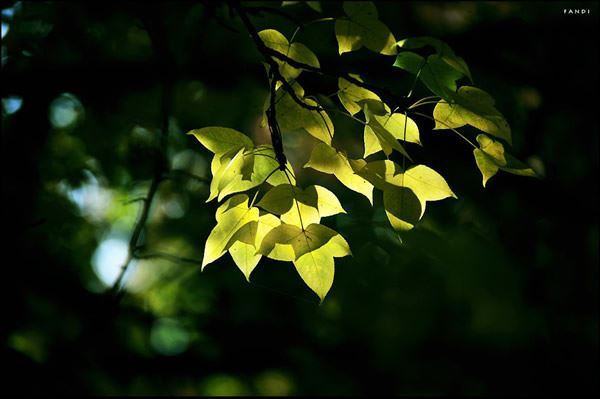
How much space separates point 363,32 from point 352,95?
0.12m

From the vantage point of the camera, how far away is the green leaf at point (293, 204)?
2.50ft

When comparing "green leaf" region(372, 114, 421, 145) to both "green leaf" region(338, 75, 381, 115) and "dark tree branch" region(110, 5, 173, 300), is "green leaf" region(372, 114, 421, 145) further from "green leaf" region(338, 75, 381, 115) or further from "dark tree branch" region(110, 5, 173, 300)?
"dark tree branch" region(110, 5, 173, 300)

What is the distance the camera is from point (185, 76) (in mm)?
2707

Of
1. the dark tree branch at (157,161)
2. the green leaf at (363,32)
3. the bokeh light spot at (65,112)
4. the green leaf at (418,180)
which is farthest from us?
the bokeh light spot at (65,112)

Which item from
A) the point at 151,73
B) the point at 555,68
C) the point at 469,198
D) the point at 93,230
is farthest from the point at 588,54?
the point at 93,230

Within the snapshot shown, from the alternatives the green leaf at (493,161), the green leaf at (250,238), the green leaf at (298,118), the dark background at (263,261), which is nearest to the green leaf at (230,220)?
the green leaf at (250,238)

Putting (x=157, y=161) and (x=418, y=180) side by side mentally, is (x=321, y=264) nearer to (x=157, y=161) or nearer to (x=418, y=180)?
(x=418, y=180)

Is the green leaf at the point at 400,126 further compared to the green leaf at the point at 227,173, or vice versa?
the green leaf at the point at 400,126

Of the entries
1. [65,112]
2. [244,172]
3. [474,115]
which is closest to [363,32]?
[474,115]

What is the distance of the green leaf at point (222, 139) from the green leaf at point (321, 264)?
0.19 m

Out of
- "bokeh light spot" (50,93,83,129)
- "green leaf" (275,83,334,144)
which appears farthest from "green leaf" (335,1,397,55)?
"bokeh light spot" (50,93,83,129)

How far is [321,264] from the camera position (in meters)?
0.82

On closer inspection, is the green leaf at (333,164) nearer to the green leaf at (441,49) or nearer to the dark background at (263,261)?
the green leaf at (441,49)

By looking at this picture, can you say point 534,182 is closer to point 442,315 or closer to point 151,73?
point 442,315
